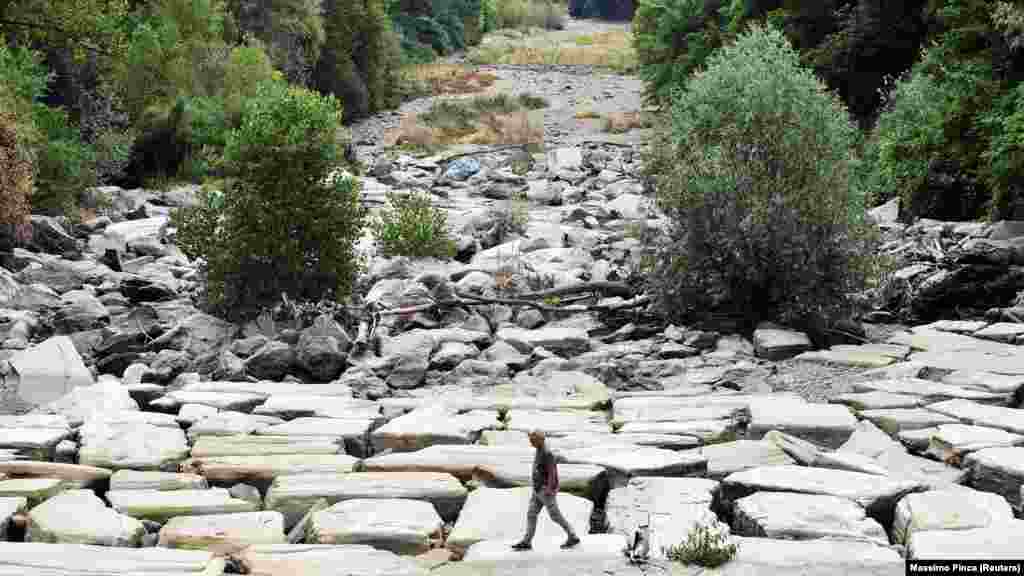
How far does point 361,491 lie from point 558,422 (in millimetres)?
1938

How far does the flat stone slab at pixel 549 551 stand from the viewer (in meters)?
4.91

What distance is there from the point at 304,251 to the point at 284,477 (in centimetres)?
512

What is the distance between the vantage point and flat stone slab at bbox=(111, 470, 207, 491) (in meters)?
6.23

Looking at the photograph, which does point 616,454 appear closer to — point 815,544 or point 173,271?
point 815,544

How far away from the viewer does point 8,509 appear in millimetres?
5660


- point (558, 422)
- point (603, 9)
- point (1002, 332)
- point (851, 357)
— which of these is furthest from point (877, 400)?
point (603, 9)

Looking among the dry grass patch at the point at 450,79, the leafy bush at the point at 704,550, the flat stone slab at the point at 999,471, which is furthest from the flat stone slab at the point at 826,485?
the dry grass patch at the point at 450,79

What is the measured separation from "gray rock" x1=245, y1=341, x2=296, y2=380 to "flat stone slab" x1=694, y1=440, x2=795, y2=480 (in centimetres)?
402

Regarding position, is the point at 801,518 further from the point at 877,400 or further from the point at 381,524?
the point at 877,400

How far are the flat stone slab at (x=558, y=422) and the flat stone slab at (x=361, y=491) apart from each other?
126 centimetres

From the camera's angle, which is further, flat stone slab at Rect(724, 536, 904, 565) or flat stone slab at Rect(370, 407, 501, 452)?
flat stone slab at Rect(370, 407, 501, 452)

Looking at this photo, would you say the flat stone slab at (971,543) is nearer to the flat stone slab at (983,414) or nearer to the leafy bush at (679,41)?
the flat stone slab at (983,414)

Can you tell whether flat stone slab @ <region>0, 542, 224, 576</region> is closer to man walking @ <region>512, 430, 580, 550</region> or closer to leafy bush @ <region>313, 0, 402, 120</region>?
man walking @ <region>512, 430, 580, 550</region>

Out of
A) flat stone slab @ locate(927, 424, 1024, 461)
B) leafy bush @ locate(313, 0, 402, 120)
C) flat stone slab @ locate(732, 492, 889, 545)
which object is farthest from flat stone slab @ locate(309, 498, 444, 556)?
leafy bush @ locate(313, 0, 402, 120)
